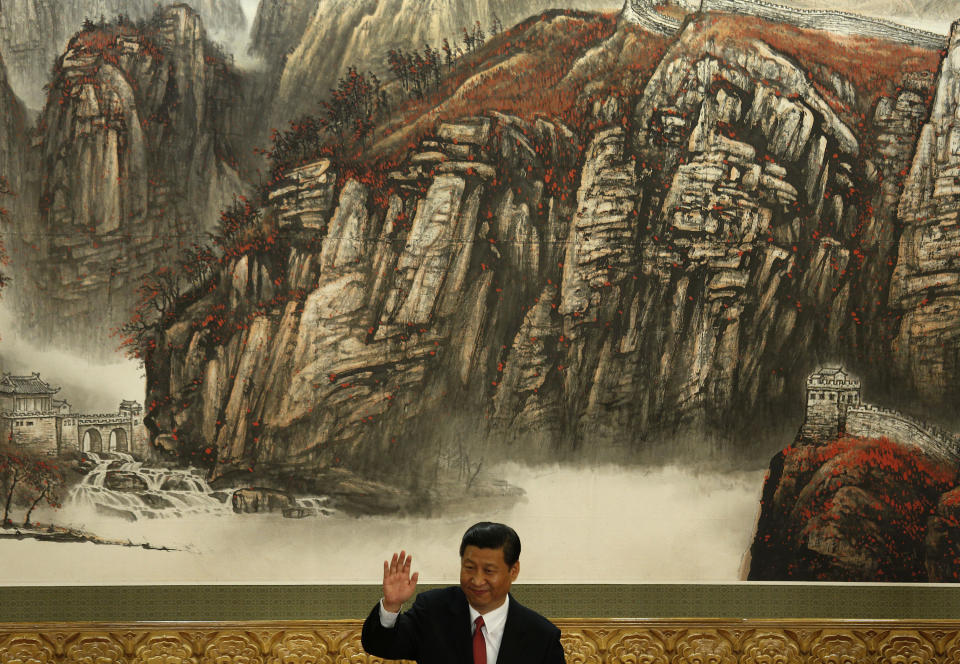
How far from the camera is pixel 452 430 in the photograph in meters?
4.83

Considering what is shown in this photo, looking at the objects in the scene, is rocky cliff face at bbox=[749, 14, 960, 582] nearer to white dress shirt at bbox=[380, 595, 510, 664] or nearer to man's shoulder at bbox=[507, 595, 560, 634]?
man's shoulder at bbox=[507, 595, 560, 634]

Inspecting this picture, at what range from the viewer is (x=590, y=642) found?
4828 mm

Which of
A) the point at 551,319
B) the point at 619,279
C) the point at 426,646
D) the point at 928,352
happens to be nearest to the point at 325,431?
the point at 551,319

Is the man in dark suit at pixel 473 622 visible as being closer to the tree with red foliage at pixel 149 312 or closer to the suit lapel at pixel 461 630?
the suit lapel at pixel 461 630

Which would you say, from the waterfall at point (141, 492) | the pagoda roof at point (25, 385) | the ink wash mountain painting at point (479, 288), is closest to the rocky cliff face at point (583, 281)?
the ink wash mountain painting at point (479, 288)

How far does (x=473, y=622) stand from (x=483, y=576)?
155 mm

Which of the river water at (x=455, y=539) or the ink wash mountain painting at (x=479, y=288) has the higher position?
the ink wash mountain painting at (x=479, y=288)

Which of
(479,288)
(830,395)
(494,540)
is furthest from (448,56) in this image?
(494,540)

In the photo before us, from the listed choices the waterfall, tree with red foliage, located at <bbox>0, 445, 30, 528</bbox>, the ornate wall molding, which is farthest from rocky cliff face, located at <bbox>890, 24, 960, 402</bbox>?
tree with red foliage, located at <bbox>0, 445, 30, 528</bbox>

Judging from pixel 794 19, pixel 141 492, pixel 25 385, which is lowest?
pixel 141 492

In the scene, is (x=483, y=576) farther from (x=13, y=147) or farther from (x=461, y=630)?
(x=13, y=147)

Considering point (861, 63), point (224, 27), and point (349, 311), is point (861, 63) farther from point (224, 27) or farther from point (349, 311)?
point (224, 27)

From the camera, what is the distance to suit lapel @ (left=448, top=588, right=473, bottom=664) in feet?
8.45

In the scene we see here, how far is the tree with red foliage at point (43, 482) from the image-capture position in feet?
15.2
